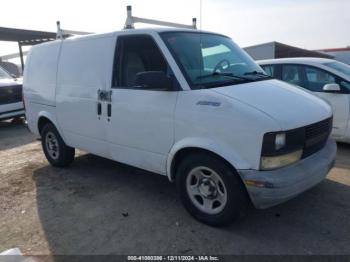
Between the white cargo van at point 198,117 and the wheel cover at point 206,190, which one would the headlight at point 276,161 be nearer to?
the white cargo van at point 198,117

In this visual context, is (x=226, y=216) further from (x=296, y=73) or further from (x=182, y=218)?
(x=296, y=73)

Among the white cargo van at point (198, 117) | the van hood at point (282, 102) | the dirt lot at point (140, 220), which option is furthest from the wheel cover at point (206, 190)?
the van hood at point (282, 102)

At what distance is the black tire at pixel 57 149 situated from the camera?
5.62m

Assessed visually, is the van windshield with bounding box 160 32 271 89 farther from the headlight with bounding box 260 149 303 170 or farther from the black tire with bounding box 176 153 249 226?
the headlight with bounding box 260 149 303 170

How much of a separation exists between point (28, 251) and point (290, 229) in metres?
2.63

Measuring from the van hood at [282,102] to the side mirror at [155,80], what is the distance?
52 centimetres

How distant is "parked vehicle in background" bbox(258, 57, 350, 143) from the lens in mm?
6113

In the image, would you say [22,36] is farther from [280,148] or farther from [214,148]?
[280,148]

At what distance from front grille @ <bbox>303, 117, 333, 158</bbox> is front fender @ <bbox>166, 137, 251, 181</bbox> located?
735 millimetres

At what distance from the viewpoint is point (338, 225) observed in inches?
142

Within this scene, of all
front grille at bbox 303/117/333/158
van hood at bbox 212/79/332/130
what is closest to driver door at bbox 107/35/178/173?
van hood at bbox 212/79/332/130

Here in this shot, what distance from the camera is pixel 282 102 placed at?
11.3ft

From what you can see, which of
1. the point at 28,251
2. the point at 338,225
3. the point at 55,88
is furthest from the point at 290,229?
the point at 55,88

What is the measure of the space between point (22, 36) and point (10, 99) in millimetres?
8662
